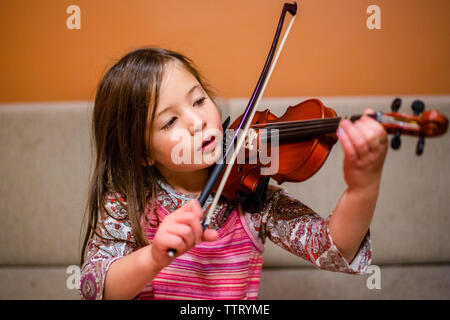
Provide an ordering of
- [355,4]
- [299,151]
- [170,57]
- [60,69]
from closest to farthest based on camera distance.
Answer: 1. [299,151]
2. [170,57]
3. [355,4]
4. [60,69]

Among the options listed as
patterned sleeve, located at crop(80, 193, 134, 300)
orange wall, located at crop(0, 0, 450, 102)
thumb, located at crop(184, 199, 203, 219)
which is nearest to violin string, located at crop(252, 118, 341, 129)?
thumb, located at crop(184, 199, 203, 219)

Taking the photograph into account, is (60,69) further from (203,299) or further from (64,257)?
(203,299)

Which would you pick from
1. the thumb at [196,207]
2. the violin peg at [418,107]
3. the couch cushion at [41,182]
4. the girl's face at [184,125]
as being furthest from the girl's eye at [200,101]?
the couch cushion at [41,182]

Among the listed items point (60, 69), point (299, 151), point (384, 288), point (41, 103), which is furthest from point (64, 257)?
point (384, 288)

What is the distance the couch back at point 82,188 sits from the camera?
1027mm

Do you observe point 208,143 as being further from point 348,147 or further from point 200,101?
point 348,147

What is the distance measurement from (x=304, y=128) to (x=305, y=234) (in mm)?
198

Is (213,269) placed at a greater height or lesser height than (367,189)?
lesser

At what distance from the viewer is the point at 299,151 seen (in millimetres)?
544

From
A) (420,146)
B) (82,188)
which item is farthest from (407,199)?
(82,188)

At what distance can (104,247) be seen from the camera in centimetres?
61

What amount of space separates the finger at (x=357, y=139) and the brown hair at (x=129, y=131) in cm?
34

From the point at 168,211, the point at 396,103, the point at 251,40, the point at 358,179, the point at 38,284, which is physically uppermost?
the point at 251,40
